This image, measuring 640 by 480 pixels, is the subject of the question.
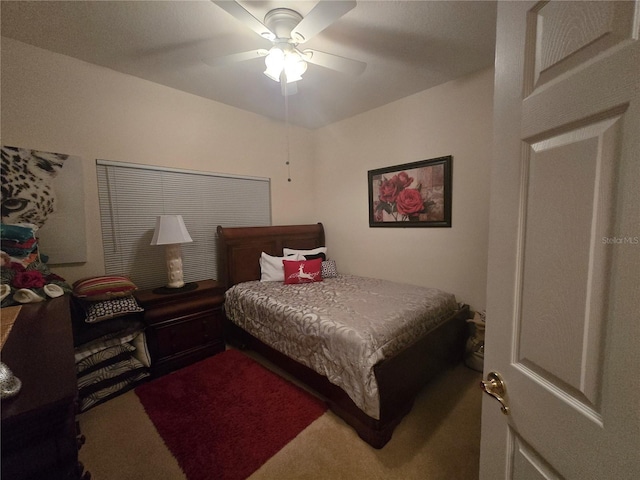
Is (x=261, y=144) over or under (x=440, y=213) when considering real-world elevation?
over

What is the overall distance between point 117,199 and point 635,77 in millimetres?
3010

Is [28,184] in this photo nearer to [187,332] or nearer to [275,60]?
[187,332]

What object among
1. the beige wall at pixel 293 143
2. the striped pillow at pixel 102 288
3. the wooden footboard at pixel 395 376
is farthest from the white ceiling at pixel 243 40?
the wooden footboard at pixel 395 376

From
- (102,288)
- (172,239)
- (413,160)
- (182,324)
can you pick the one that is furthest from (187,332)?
(413,160)

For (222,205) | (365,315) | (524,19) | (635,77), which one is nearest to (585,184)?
(635,77)

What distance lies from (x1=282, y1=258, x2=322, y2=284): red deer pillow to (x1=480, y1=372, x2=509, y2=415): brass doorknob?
7.03 ft

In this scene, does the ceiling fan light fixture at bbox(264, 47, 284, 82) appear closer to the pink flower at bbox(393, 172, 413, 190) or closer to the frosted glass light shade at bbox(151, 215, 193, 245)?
the frosted glass light shade at bbox(151, 215, 193, 245)

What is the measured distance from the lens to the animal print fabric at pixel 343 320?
4.93 ft

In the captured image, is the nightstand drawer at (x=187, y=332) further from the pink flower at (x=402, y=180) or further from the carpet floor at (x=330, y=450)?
the pink flower at (x=402, y=180)

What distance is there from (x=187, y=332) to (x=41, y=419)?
1.75 m

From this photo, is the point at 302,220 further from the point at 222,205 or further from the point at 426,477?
the point at 426,477

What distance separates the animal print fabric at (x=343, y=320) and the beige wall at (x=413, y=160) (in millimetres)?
357

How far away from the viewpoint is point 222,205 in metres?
2.91

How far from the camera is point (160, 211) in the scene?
98.7 inches
